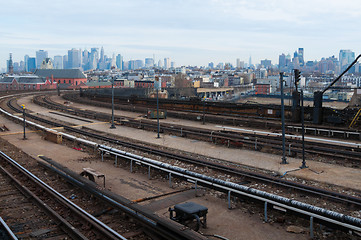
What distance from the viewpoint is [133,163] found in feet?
62.3

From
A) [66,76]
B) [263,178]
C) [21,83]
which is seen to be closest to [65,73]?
[66,76]

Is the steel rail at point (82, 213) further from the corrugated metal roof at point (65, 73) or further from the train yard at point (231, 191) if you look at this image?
the corrugated metal roof at point (65, 73)

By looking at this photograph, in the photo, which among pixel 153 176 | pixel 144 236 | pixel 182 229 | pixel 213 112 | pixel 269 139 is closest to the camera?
pixel 182 229

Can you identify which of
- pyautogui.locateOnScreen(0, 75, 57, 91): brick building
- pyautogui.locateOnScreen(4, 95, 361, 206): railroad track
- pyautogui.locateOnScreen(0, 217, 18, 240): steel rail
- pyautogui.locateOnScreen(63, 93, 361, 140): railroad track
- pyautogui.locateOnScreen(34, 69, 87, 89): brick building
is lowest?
Result: pyautogui.locateOnScreen(0, 217, 18, 240): steel rail

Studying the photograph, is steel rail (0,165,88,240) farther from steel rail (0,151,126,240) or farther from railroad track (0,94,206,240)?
steel rail (0,151,126,240)

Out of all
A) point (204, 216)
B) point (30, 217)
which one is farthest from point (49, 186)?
point (204, 216)

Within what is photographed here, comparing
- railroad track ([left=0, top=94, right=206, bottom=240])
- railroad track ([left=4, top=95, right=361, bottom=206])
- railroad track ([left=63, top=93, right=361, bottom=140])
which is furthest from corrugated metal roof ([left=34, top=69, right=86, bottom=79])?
railroad track ([left=0, top=94, right=206, bottom=240])

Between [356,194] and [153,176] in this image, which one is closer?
[356,194]

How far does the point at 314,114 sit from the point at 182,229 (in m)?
26.8

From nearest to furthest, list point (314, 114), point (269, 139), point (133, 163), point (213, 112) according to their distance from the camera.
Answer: point (133, 163) < point (269, 139) < point (314, 114) < point (213, 112)

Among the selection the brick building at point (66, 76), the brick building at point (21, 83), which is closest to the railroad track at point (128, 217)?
the brick building at point (21, 83)

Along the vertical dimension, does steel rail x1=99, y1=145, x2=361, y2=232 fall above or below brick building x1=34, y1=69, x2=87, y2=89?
below

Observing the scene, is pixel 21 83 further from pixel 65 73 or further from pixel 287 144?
pixel 287 144

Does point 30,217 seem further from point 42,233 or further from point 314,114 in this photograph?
point 314,114
